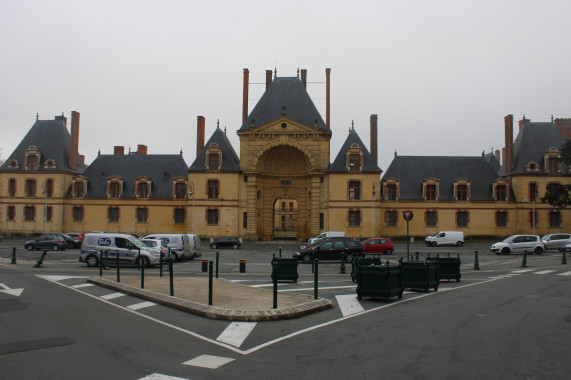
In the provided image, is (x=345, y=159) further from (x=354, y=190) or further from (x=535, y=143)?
(x=535, y=143)

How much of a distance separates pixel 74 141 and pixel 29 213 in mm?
8972

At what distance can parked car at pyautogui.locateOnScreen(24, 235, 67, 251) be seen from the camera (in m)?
39.8

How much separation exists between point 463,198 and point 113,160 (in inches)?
1512

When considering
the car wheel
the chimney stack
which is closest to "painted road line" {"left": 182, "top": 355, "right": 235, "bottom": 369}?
the car wheel

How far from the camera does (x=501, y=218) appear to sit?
51.7 m

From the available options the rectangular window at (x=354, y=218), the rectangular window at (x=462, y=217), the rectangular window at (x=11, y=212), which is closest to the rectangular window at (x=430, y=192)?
the rectangular window at (x=462, y=217)

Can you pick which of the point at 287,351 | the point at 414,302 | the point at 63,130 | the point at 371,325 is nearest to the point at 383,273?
the point at 414,302

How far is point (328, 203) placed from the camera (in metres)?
50.3

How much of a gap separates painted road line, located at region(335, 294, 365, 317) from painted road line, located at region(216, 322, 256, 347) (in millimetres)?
2559

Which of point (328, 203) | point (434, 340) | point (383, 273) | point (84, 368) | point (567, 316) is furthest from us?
point (328, 203)

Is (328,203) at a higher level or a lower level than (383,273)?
higher

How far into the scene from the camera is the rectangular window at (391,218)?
51812 mm

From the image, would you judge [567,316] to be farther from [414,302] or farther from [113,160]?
[113,160]

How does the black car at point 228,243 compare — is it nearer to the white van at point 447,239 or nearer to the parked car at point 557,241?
the white van at point 447,239
